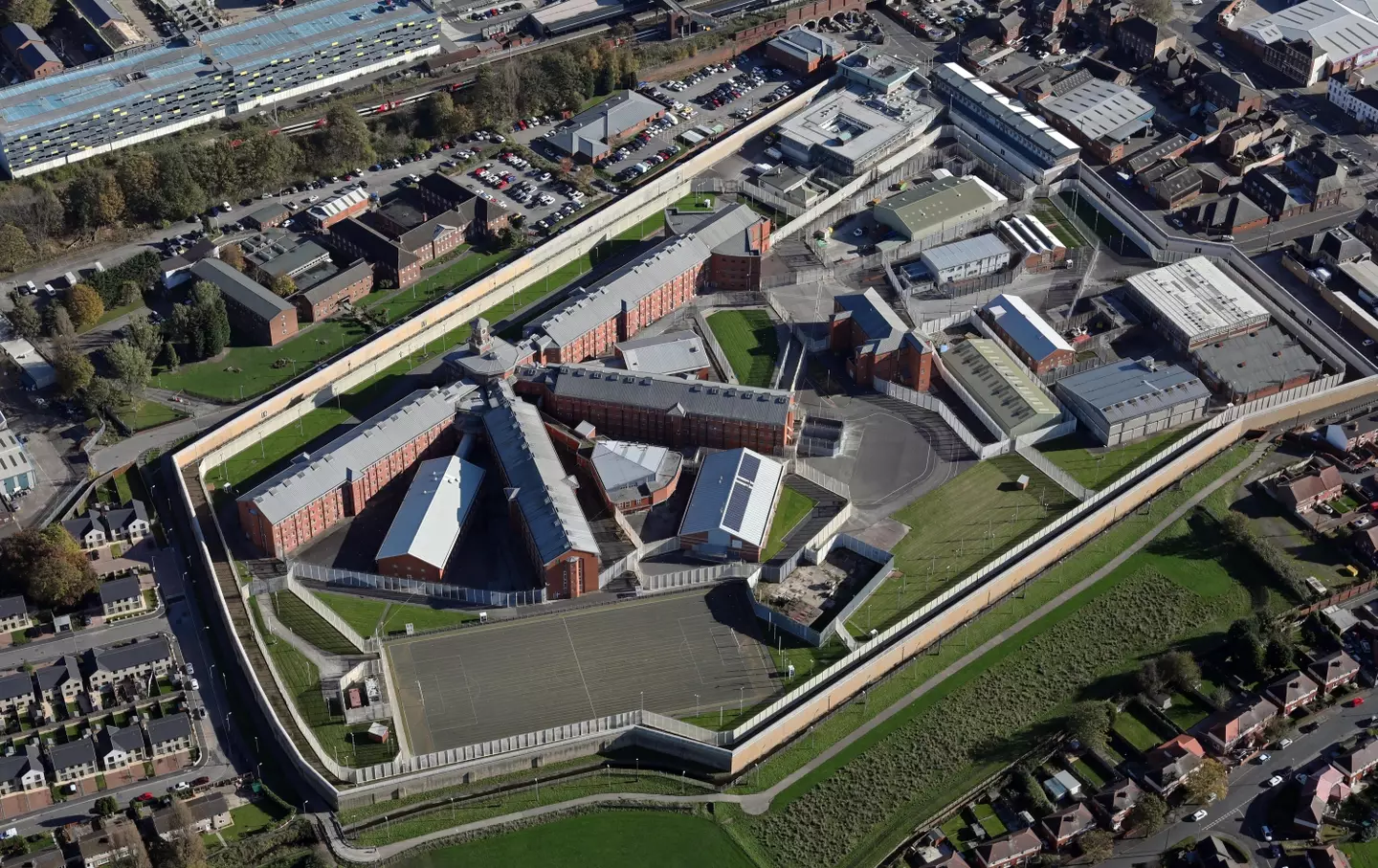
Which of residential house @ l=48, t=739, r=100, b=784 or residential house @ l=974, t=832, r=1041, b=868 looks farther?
residential house @ l=48, t=739, r=100, b=784

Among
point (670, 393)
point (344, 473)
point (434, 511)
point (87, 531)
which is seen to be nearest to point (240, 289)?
point (344, 473)

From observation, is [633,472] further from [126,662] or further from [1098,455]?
[126,662]

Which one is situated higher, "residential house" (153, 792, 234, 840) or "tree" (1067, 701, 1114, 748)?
"residential house" (153, 792, 234, 840)

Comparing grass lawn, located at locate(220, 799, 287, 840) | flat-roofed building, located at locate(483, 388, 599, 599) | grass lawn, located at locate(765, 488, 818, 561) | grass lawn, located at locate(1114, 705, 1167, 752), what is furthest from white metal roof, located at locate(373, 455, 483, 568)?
grass lawn, located at locate(1114, 705, 1167, 752)

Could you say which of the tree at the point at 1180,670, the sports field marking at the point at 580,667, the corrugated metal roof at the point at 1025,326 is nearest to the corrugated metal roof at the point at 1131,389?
the corrugated metal roof at the point at 1025,326

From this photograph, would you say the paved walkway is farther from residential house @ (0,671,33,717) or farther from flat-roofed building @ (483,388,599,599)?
residential house @ (0,671,33,717)

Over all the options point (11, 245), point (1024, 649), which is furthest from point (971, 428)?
point (11, 245)

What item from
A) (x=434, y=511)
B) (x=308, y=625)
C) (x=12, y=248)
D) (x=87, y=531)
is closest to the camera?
(x=308, y=625)
